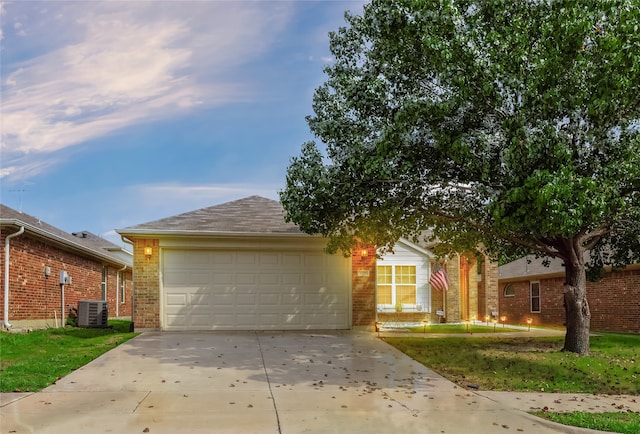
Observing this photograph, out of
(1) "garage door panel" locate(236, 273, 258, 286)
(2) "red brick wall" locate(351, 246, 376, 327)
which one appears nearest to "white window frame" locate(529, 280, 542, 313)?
(2) "red brick wall" locate(351, 246, 376, 327)

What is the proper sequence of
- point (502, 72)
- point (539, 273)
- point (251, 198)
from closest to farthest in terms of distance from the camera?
point (502, 72), point (251, 198), point (539, 273)

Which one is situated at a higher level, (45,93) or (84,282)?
(45,93)

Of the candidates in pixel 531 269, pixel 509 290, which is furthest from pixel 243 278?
pixel 509 290

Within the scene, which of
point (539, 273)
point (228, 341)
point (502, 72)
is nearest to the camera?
point (502, 72)

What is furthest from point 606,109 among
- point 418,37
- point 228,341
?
point 228,341

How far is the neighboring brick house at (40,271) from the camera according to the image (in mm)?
15484

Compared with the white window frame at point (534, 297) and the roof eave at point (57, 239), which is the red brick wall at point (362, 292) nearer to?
the roof eave at point (57, 239)

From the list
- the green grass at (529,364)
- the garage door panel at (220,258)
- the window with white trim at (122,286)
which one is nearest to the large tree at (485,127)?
the green grass at (529,364)

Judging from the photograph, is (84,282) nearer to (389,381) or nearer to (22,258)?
(22,258)

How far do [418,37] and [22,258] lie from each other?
479 inches

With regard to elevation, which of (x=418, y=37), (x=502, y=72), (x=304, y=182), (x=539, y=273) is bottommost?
(x=539, y=273)

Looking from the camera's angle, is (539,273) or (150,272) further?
(539,273)

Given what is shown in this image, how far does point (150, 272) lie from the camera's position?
51.5 ft

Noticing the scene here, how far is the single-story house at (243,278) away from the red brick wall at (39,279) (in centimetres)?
308
